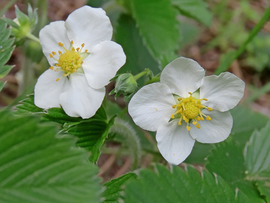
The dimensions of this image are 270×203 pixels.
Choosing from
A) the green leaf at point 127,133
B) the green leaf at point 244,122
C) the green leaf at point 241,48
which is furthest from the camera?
the green leaf at point 244,122

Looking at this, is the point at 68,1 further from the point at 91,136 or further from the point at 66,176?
the point at 66,176

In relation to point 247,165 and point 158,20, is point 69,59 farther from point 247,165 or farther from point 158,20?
point 247,165

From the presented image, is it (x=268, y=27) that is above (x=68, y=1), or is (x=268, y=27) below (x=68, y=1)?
below

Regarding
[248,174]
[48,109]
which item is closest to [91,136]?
[48,109]

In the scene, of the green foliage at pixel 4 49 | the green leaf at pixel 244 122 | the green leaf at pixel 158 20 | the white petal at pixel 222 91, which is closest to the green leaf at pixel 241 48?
the green leaf at pixel 158 20

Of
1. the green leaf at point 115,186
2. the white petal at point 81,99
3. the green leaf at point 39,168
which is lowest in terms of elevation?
the green leaf at point 115,186

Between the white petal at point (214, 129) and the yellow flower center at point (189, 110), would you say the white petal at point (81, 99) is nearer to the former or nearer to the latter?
the yellow flower center at point (189, 110)

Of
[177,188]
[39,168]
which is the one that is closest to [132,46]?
[177,188]
